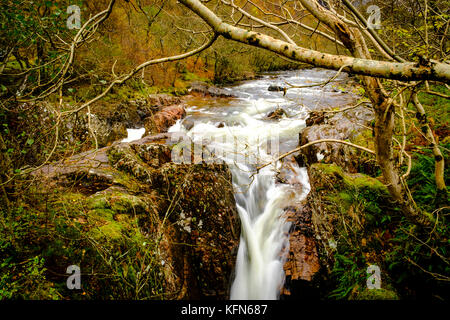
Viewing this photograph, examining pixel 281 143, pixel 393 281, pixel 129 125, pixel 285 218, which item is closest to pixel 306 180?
pixel 285 218

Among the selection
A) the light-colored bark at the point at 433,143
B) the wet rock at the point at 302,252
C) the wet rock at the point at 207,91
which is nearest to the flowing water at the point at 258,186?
the wet rock at the point at 302,252

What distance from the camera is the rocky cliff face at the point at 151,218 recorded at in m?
2.94

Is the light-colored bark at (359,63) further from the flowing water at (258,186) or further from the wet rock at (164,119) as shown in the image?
the wet rock at (164,119)

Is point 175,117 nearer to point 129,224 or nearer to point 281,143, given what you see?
point 281,143

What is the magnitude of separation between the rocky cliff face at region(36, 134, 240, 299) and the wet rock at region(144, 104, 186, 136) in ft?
15.8

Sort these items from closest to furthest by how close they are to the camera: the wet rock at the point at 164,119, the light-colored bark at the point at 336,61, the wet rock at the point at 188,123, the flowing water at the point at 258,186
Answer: the light-colored bark at the point at 336,61 < the flowing water at the point at 258,186 < the wet rock at the point at 164,119 < the wet rock at the point at 188,123

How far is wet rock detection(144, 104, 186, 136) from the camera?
9.76 meters

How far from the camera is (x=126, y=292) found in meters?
2.80

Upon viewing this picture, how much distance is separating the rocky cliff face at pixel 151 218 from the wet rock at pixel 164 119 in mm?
4810

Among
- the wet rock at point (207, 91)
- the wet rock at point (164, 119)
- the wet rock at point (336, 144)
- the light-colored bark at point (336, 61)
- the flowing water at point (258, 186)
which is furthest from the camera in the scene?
the wet rock at point (207, 91)

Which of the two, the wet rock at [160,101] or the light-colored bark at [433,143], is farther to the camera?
the wet rock at [160,101]

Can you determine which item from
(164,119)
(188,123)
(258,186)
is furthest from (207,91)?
(258,186)

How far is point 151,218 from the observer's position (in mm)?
3721
